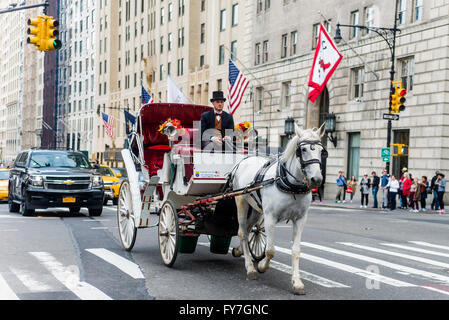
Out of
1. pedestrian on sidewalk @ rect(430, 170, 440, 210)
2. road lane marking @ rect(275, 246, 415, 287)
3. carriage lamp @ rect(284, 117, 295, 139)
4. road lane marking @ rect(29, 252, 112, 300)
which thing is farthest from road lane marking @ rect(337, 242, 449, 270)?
carriage lamp @ rect(284, 117, 295, 139)

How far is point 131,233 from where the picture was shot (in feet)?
37.2

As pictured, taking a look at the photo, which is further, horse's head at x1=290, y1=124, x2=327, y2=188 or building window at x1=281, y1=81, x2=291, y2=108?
building window at x1=281, y1=81, x2=291, y2=108

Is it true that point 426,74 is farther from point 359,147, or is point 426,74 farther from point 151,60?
point 151,60

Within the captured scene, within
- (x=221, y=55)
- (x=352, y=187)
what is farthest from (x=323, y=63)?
(x=221, y=55)

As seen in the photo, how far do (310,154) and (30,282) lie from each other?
13.1 ft

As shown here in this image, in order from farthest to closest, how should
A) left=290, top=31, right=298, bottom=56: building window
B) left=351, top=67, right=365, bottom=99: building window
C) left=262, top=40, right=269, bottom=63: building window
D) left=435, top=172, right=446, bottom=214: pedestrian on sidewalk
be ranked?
left=262, top=40, right=269, bottom=63: building window < left=290, top=31, right=298, bottom=56: building window < left=351, top=67, right=365, bottom=99: building window < left=435, top=172, right=446, bottom=214: pedestrian on sidewalk

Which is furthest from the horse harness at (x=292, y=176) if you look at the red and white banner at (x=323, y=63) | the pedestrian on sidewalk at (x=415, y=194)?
the pedestrian on sidewalk at (x=415, y=194)

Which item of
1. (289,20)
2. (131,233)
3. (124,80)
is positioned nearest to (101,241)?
(131,233)

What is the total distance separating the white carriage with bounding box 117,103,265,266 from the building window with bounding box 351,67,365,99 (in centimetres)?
2767

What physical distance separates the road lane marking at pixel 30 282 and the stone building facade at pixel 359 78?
2659 centimetres

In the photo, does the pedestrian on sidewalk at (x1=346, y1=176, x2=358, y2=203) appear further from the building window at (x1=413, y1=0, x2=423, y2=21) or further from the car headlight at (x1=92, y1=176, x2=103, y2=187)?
the car headlight at (x1=92, y1=176, x2=103, y2=187)

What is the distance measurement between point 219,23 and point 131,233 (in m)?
47.2

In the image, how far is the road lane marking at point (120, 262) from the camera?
9044mm

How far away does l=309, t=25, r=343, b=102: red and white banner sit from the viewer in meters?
28.6
